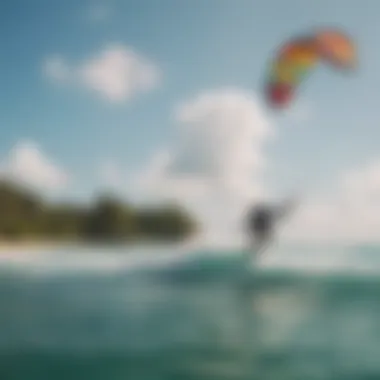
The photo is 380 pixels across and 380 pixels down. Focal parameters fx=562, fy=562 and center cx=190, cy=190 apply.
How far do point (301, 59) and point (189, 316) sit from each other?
Result: 36.6 inches

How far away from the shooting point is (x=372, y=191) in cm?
189

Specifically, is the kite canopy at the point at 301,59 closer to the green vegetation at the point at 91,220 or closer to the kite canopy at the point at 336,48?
the kite canopy at the point at 336,48

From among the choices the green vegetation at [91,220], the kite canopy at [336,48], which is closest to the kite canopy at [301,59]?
the kite canopy at [336,48]

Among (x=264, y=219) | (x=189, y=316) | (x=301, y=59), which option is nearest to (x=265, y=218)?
(x=264, y=219)

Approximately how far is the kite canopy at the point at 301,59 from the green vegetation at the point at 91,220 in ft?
1.70

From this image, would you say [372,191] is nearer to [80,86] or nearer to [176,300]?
[176,300]

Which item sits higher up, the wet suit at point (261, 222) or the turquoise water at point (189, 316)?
the wet suit at point (261, 222)

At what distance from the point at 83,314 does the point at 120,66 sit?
868mm

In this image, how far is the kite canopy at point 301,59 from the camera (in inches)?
71.9

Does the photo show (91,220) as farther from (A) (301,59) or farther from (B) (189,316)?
(A) (301,59)

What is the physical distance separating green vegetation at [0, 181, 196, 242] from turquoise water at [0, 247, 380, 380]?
0.07m

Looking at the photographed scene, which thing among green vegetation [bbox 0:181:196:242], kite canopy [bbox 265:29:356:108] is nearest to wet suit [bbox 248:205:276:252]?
green vegetation [bbox 0:181:196:242]

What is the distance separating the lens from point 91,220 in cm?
194

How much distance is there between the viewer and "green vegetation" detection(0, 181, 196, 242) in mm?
1905
